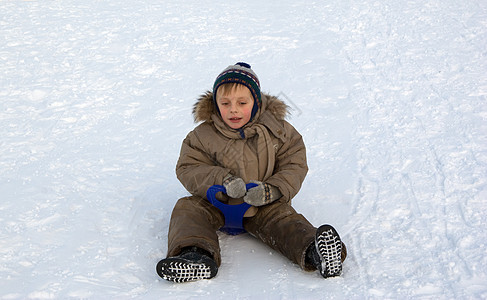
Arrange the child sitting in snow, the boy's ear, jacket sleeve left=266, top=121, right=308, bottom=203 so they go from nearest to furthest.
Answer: the child sitting in snow
jacket sleeve left=266, top=121, right=308, bottom=203
the boy's ear

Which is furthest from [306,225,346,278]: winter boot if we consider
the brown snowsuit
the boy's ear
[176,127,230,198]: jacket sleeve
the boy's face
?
the boy's ear

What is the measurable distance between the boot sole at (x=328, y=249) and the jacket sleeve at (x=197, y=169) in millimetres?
653

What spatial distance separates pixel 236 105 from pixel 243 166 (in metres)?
0.32

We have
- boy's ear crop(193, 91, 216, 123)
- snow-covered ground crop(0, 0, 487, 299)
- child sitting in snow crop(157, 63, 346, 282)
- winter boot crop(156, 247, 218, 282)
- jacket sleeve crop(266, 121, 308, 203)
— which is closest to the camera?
winter boot crop(156, 247, 218, 282)

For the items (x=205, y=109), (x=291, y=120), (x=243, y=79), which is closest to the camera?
(x=243, y=79)

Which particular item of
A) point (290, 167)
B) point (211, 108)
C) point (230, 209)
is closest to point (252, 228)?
point (230, 209)

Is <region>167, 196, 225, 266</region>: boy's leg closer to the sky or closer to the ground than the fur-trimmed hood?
closer to the ground

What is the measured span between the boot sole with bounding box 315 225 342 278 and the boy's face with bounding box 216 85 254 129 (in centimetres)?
79

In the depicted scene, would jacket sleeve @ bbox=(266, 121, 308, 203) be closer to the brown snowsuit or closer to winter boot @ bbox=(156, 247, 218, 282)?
the brown snowsuit

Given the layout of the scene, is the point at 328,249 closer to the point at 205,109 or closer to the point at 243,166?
the point at 243,166

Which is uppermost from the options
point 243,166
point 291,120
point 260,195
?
point 291,120

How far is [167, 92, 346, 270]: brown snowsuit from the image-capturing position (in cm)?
301

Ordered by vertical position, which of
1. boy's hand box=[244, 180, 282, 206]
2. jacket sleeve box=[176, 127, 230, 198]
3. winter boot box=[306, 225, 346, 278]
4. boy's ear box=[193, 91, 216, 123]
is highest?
boy's ear box=[193, 91, 216, 123]

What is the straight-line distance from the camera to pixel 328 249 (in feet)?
8.58
